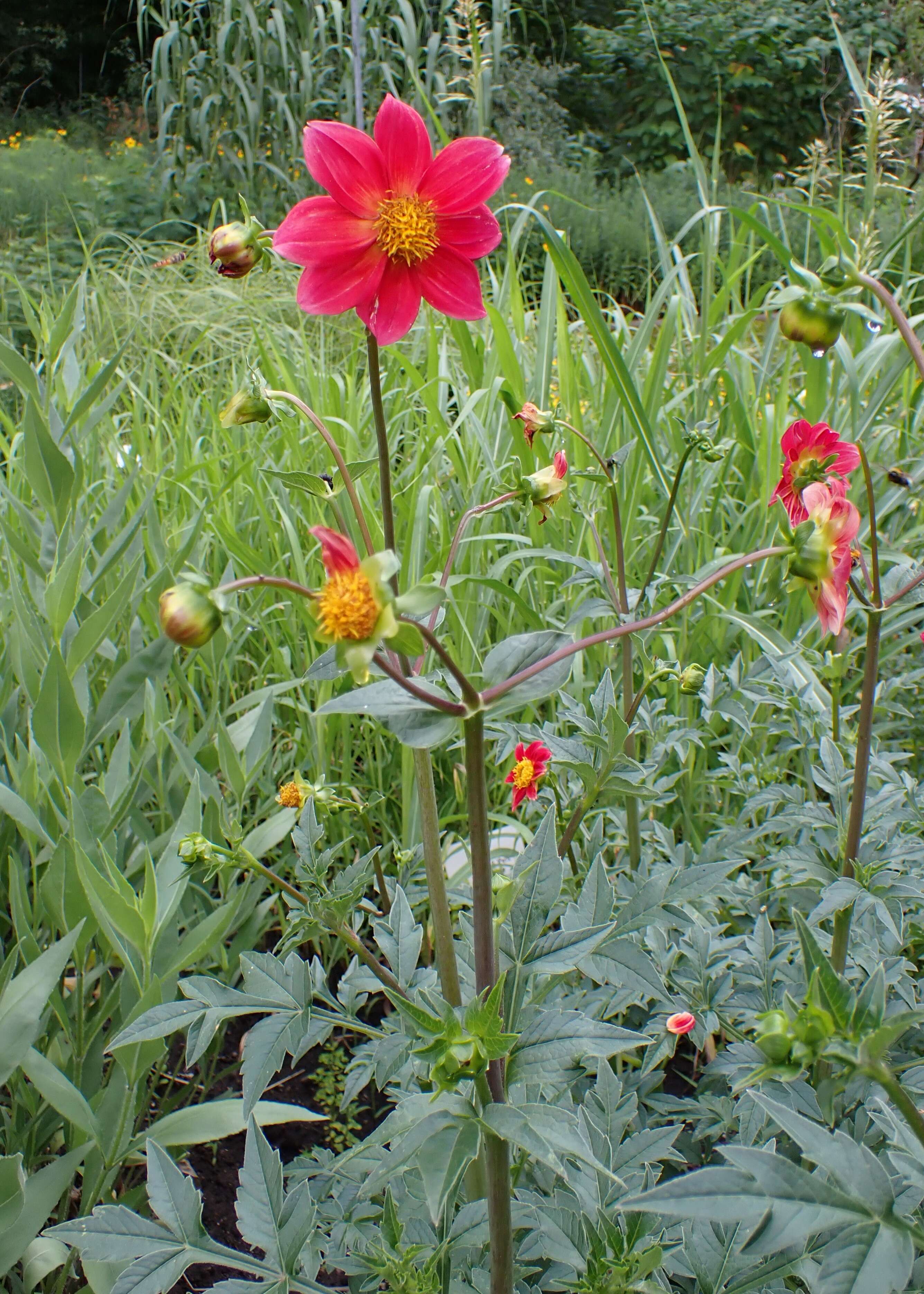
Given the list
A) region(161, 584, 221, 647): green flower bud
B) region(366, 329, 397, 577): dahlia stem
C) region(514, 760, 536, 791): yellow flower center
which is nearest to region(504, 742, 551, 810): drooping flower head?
region(514, 760, 536, 791): yellow flower center

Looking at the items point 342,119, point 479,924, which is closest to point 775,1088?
point 479,924

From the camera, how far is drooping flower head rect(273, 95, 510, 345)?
63 centimetres

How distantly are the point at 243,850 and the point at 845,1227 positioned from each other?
0.45m

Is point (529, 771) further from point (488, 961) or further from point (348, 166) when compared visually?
point (348, 166)

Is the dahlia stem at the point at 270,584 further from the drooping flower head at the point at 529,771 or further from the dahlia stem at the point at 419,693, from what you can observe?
the drooping flower head at the point at 529,771

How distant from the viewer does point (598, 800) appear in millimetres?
958

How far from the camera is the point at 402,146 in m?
0.64

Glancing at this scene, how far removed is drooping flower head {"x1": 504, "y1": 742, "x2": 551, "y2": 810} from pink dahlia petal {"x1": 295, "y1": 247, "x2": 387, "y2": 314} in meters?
0.45

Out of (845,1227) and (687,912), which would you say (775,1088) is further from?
(845,1227)

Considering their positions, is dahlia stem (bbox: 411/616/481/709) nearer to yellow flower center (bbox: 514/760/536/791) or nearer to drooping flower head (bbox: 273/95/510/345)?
drooping flower head (bbox: 273/95/510/345)

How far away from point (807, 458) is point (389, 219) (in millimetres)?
367

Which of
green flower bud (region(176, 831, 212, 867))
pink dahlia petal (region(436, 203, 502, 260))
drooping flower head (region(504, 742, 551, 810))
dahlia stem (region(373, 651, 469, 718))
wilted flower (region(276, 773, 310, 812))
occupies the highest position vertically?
pink dahlia petal (region(436, 203, 502, 260))

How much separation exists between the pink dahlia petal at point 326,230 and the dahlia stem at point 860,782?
436 millimetres

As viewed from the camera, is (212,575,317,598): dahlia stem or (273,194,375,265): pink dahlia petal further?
(273,194,375,265): pink dahlia petal
